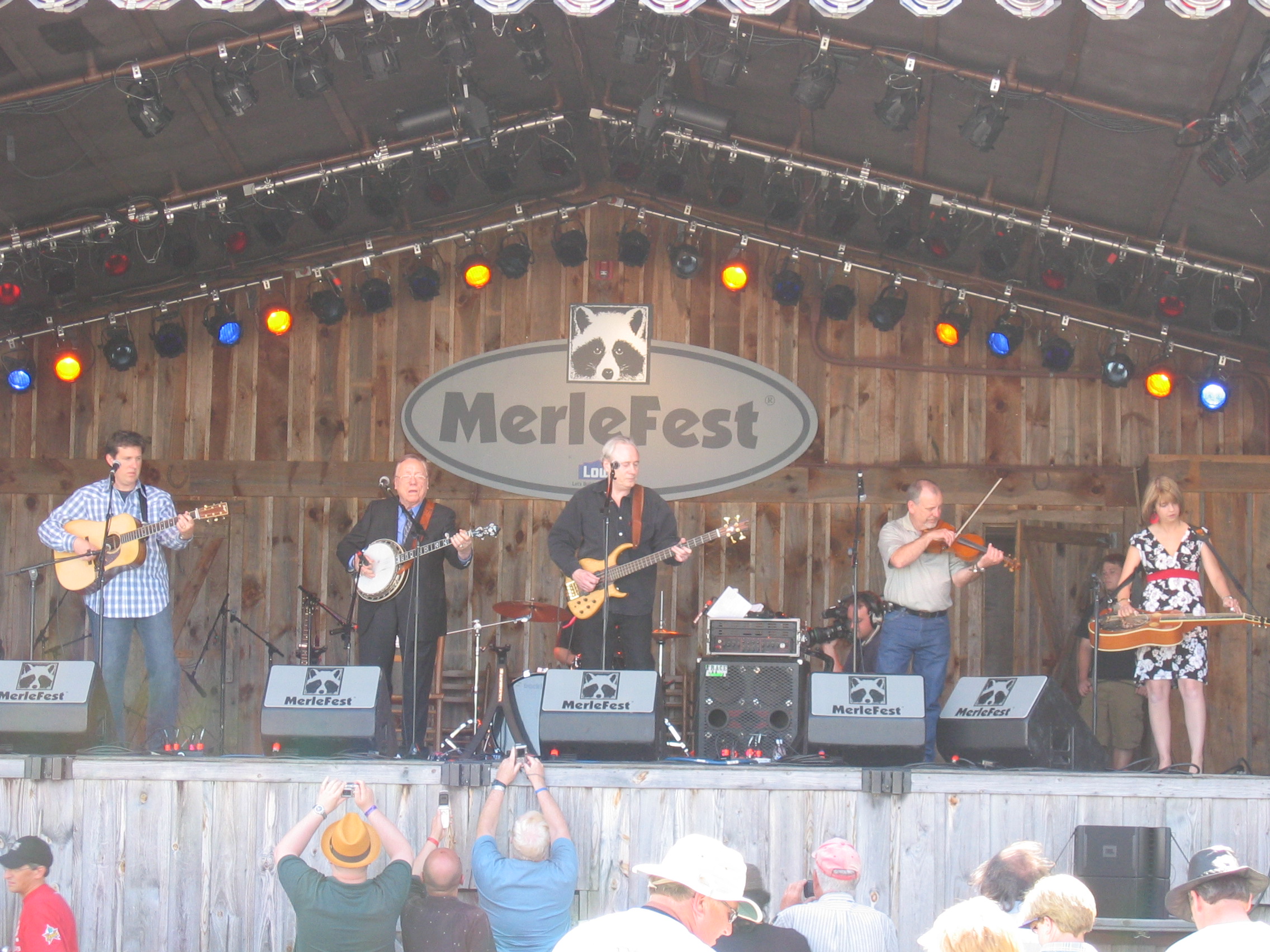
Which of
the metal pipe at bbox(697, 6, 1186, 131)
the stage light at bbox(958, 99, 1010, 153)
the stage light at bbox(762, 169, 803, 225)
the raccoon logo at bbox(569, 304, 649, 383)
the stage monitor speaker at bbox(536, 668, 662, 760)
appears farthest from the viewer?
the raccoon logo at bbox(569, 304, 649, 383)

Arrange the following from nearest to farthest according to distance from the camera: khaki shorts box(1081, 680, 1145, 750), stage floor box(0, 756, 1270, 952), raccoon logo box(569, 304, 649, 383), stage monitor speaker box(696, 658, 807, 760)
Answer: stage floor box(0, 756, 1270, 952), stage monitor speaker box(696, 658, 807, 760), khaki shorts box(1081, 680, 1145, 750), raccoon logo box(569, 304, 649, 383)

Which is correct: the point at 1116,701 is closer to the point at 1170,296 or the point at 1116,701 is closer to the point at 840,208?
the point at 1170,296

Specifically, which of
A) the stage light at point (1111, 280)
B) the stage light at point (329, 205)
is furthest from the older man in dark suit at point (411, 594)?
the stage light at point (1111, 280)

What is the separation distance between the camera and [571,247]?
1028 centimetres

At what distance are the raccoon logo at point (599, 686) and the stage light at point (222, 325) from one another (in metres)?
5.01

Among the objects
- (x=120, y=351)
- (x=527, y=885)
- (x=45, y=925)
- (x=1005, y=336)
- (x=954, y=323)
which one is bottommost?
(x=45, y=925)

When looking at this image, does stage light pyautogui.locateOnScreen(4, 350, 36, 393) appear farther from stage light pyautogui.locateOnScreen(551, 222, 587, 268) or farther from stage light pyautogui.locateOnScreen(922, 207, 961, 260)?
stage light pyautogui.locateOnScreen(922, 207, 961, 260)

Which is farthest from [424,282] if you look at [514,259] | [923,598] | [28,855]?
[28,855]

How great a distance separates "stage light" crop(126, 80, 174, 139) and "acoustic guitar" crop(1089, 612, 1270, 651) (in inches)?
213

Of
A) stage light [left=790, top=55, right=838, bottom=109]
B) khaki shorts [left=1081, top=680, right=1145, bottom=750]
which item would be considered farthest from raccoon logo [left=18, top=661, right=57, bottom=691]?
khaki shorts [left=1081, top=680, right=1145, bottom=750]

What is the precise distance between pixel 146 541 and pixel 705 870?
4510 millimetres

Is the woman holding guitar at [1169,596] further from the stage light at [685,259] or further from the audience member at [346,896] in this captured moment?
the stage light at [685,259]

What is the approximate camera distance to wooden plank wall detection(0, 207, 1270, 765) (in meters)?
10.1

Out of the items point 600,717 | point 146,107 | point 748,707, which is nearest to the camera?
point 600,717
